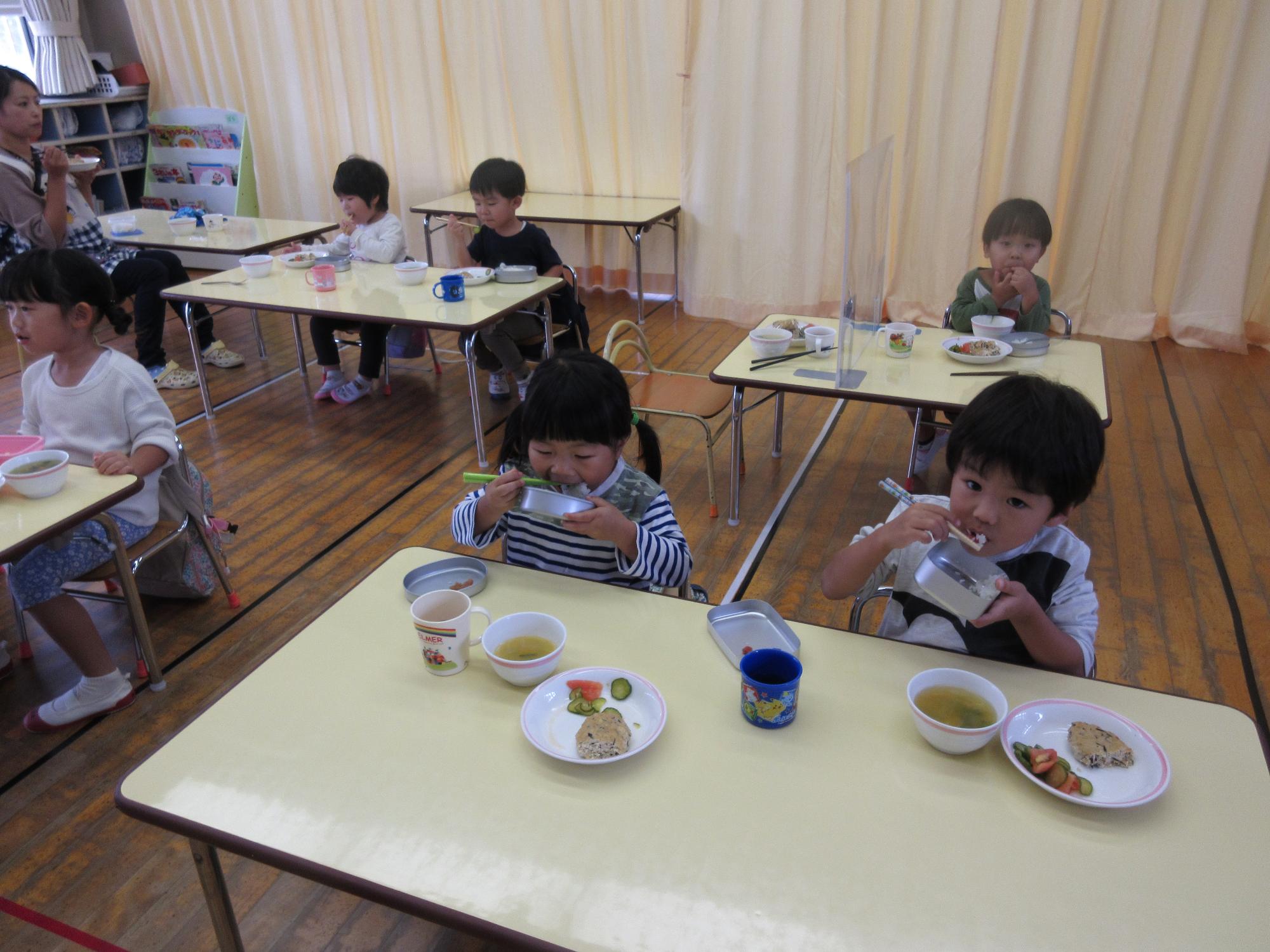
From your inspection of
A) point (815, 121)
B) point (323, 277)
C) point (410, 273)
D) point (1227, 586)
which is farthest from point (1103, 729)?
point (815, 121)

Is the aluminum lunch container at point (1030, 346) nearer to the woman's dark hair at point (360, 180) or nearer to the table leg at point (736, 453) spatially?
the table leg at point (736, 453)

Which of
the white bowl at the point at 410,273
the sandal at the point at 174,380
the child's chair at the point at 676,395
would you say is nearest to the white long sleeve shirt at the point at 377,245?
the white bowl at the point at 410,273

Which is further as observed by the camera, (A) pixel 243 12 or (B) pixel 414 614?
(A) pixel 243 12

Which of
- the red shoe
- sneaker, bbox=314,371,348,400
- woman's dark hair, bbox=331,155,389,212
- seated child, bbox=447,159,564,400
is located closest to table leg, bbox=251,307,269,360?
sneaker, bbox=314,371,348,400

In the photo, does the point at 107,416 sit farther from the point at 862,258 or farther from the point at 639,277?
the point at 639,277

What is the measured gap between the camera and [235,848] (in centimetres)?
95

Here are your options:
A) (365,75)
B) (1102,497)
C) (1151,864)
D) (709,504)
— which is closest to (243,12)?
(365,75)

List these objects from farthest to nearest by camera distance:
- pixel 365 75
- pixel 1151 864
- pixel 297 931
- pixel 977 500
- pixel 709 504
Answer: pixel 365 75
pixel 709 504
pixel 297 931
pixel 977 500
pixel 1151 864

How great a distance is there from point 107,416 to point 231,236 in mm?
2544

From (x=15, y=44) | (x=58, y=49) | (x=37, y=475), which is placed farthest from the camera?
(x=15, y=44)

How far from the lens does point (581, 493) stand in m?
1.56

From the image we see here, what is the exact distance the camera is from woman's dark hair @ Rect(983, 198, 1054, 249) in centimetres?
286

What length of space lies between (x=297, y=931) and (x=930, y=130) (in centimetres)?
452

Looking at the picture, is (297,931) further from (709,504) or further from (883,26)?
(883,26)
